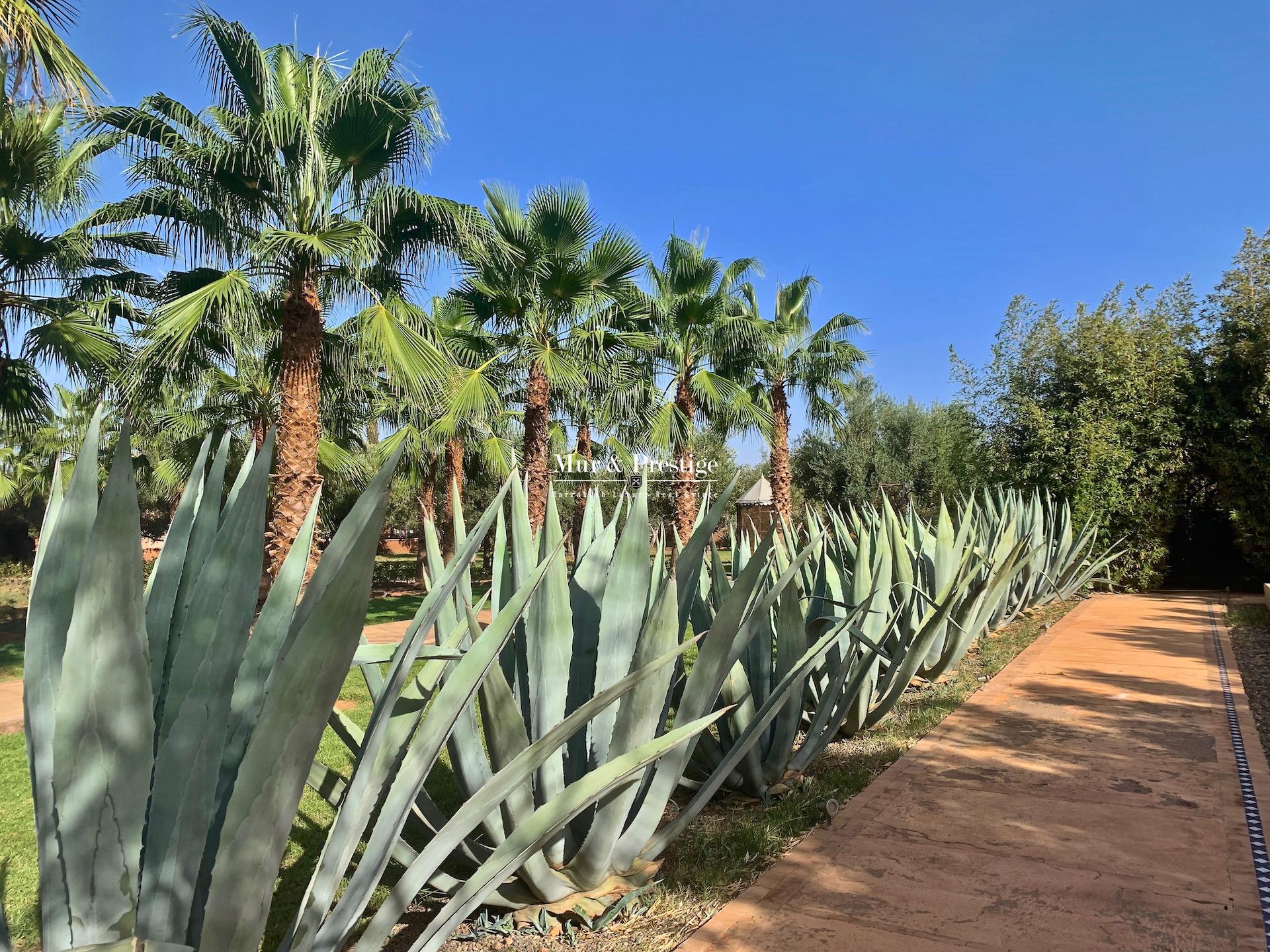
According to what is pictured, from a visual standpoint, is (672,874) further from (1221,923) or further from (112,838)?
(112,838)

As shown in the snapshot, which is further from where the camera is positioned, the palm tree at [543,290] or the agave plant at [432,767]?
the palm tree at [543,290]

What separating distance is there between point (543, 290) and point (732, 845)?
975 cm

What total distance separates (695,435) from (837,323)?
16.1ft

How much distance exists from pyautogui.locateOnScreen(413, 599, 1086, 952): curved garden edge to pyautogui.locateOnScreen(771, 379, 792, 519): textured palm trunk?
12.2 metres

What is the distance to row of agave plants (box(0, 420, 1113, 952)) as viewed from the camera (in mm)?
1202

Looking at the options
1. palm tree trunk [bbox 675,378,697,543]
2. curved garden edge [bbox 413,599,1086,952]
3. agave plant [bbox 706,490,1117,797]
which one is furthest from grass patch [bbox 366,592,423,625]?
curved garden edge [bbox 413,599,1086,952]

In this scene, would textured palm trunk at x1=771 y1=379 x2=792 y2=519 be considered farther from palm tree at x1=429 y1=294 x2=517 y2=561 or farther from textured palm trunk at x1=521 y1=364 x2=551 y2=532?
textured palm trunk at x1=521 y1=364 x2=551 y2=532

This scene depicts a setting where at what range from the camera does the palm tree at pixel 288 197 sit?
7672 millimetres

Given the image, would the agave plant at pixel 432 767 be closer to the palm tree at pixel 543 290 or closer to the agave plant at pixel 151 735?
the agave plant at pixel 151 735

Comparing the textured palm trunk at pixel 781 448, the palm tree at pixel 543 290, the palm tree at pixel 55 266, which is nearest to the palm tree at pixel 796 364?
the textured palm trunk at pixel 781 448

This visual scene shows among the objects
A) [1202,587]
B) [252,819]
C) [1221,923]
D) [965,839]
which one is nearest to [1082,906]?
[1221,923]

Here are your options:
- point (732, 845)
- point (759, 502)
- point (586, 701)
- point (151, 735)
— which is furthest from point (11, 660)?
point (759, 502)

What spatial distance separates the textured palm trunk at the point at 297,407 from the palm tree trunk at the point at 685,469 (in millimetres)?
7219

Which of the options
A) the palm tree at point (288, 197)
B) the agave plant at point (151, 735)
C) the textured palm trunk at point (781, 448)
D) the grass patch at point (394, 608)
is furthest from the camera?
the textured palm trunk at point (781, 448)
